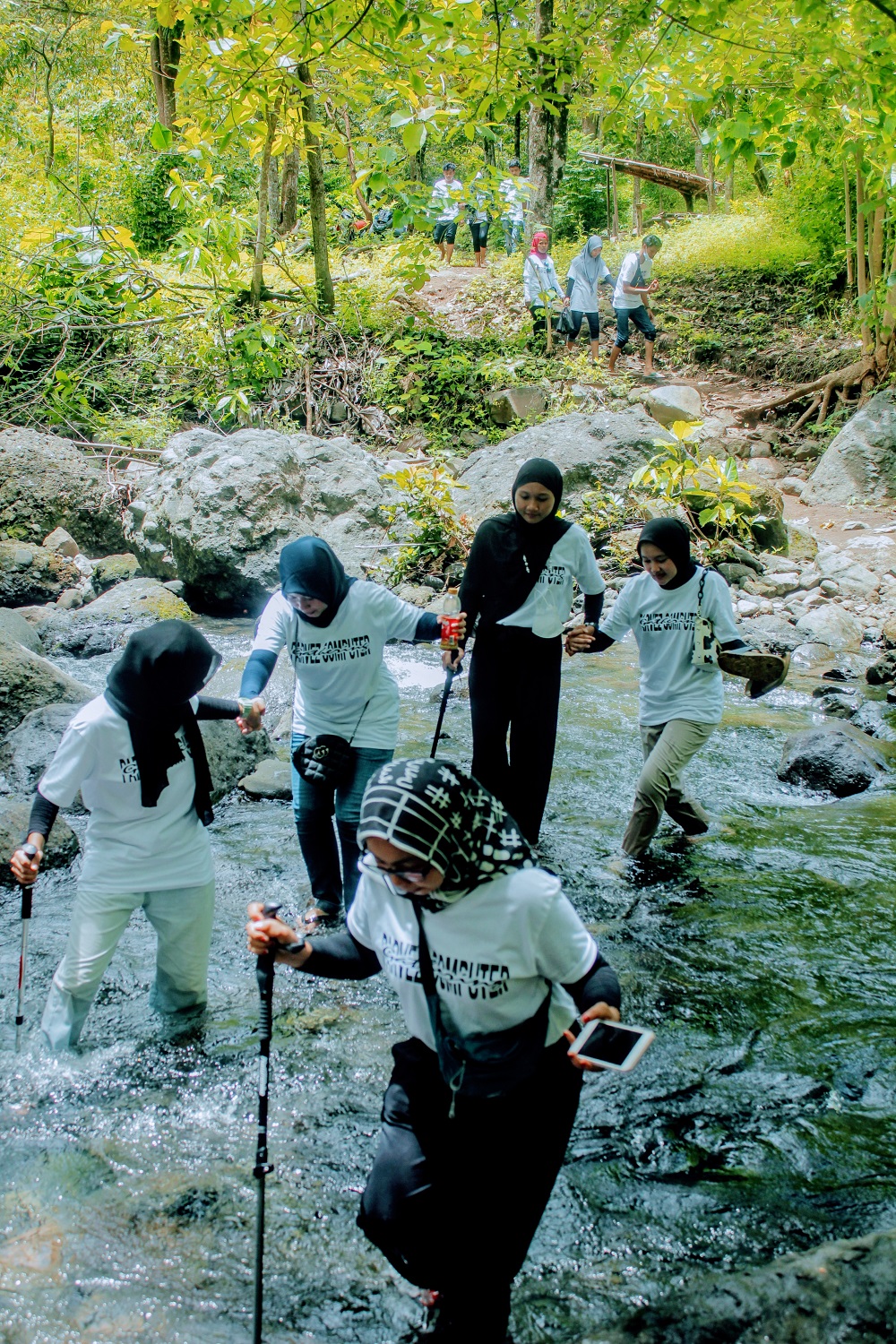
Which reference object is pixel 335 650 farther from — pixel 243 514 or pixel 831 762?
pixel 243 514

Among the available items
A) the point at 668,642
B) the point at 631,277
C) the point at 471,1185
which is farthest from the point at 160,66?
the point at 471,1185

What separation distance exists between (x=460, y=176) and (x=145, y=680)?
92.1ft

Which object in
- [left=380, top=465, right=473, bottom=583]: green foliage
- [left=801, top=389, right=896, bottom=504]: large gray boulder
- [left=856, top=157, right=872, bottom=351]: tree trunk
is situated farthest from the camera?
[left=856, top=157, right=872, bottom=351]: tree trunk

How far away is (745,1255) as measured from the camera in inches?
123

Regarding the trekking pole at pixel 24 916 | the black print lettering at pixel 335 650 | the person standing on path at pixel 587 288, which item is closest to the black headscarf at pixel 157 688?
the trekking pole at pixel 24 916

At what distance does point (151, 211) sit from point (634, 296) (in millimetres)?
13227

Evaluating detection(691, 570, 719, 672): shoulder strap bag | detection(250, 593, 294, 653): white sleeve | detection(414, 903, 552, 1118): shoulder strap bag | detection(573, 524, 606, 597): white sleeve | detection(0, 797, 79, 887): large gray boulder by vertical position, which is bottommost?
detection(0, 797, 79, 887): large gray boulder

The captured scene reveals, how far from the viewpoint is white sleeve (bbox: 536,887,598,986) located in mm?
2467

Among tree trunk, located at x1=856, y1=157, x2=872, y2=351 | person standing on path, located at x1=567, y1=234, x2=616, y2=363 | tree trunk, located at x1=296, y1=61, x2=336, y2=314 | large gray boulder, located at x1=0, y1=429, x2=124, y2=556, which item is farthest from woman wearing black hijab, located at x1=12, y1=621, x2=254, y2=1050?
person standing on path, located at x1=567, y1=234, x2=616, y2=363

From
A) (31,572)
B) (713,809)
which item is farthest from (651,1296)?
(31,572)

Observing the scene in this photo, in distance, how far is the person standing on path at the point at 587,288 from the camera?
18078mm

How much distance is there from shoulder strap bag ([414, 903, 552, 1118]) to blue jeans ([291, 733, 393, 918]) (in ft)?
7.50

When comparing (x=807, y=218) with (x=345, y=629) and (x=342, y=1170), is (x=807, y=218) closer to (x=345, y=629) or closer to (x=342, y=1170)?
(x=345, y=629)

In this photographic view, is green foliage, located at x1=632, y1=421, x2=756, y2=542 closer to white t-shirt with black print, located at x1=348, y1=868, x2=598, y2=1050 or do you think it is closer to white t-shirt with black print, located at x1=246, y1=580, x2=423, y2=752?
white t-shirt with black print, located at x1=246, y1=580, x2=423, y2=752
